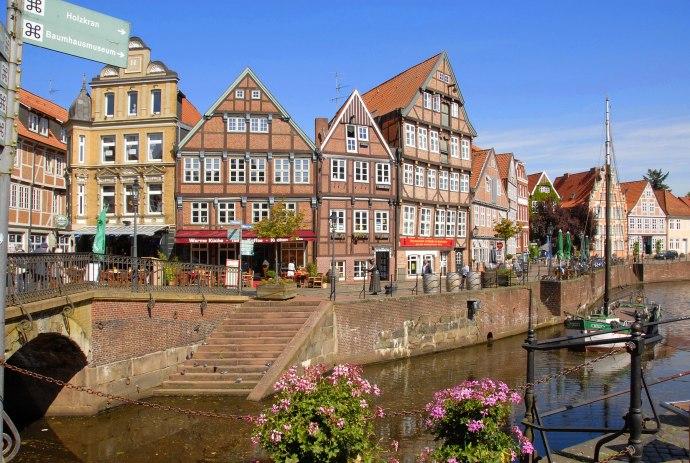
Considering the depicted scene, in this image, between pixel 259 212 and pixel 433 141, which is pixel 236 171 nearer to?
pixel 259 212

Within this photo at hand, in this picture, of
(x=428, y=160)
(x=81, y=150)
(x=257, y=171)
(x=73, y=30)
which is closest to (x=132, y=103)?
(x=81, y=150)

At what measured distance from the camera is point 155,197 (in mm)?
32344

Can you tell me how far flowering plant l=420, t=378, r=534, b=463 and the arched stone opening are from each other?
1163 cm

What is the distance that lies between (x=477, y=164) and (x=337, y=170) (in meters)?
17.2

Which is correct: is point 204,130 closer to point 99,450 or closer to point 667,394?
point 99,450

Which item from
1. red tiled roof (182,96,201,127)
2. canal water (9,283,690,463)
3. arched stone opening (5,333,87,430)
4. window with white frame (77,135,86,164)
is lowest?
Result: canal water (9,283,690,463)

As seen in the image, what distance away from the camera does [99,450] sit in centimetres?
1252

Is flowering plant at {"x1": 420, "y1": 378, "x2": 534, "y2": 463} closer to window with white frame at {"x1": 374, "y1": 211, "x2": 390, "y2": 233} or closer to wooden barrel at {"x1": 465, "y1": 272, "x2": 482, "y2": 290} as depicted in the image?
wooden barrel at {"x1": 465, "y1": 272, "x2": 482, "y2": 290}

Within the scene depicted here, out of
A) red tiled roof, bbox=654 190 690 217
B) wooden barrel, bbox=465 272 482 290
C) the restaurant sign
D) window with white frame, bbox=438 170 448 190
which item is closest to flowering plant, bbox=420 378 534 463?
wooden barrel, bbox=465 272 482 290

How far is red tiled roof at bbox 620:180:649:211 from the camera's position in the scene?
3059 inches

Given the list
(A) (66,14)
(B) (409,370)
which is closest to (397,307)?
(B) (409,370)

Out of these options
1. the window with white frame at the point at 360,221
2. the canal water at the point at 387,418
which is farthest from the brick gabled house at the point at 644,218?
the canal water at the point at 387,418

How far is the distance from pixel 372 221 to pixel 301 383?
27876 mm

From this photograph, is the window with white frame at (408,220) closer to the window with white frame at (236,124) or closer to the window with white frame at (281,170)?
the window with white frame at (281,170)
